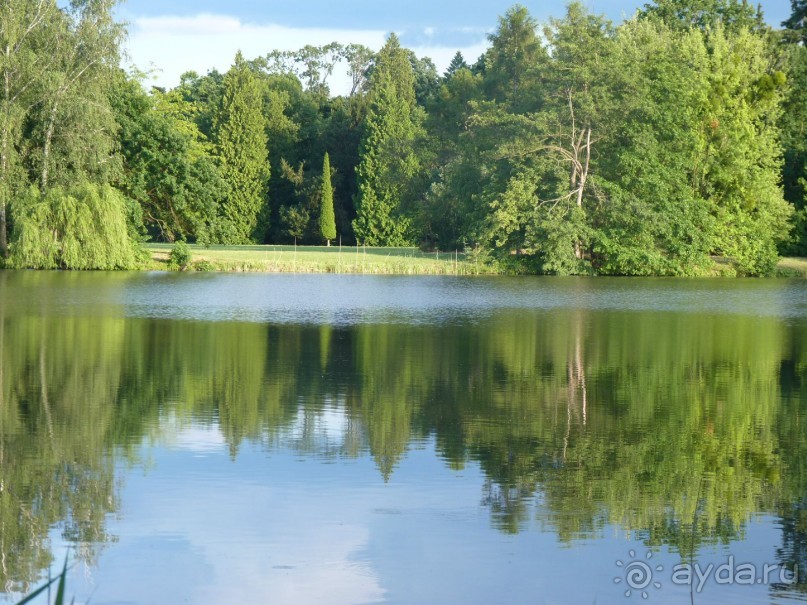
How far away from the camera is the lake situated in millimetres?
6293

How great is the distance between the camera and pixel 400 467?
901 centimetres

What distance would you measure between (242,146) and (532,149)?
24.4 m

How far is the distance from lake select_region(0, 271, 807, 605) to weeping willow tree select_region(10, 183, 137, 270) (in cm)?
1911

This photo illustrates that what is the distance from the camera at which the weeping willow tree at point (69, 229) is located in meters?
38.4

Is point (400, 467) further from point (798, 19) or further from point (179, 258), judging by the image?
point (798, 19)

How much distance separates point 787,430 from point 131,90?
41.5 metres

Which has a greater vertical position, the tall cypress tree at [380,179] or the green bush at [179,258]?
the tall cypress tree at [380,179]

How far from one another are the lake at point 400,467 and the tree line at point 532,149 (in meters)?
20.7

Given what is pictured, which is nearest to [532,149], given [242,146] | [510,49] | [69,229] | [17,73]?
[510,49]

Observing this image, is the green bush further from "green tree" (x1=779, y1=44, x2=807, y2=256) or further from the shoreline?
"green tree" (x1=779, y1=44, x2=807, y2=256)

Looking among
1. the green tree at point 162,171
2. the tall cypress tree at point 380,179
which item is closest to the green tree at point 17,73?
the green tree at point 162,171

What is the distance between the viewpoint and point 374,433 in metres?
10.5

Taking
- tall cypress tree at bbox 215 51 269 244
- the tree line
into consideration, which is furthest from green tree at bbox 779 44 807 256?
tall cypress tree at bbox 215 51 269 244

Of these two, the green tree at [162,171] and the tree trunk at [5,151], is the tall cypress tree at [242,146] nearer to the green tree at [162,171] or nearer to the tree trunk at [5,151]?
the green tree at [162,171]
